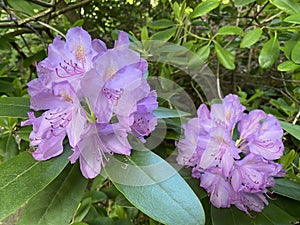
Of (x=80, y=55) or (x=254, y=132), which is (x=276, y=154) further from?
(x=80, y=55)

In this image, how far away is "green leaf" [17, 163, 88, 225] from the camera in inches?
26.9

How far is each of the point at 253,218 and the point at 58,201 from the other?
0.40 metres

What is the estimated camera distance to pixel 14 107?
2.44 feet

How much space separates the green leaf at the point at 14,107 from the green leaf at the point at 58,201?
133 mm

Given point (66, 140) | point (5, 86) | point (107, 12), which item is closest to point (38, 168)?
point (66, 140)

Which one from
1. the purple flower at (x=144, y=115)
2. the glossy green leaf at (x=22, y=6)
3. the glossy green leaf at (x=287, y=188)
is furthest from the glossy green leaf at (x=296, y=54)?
the glossy green leaf at (x=22, y=6)

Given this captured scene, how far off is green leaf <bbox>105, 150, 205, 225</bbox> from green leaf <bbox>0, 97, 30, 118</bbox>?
0.19m

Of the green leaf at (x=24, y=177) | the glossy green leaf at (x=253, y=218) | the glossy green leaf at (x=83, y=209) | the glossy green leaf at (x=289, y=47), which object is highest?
the green leaf at (x=24, y=177)

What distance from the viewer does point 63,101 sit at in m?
0.65

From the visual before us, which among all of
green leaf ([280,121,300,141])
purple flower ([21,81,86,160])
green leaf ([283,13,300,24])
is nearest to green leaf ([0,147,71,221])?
purple flower ([21,81,86,160])

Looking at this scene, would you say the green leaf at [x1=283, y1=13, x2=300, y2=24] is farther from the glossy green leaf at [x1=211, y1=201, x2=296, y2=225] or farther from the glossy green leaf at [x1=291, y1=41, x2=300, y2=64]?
the glossy green leaf at [x1=211, y1=201, x2=296, y2=225]

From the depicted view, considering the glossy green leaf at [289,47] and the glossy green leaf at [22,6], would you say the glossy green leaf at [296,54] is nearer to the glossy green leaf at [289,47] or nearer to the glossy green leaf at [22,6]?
the glossy green leaf at [289,47]

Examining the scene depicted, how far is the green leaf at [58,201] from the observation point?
68 cm

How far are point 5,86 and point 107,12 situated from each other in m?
0.88
